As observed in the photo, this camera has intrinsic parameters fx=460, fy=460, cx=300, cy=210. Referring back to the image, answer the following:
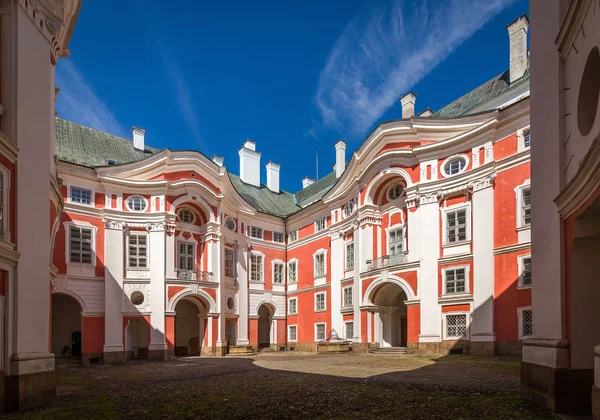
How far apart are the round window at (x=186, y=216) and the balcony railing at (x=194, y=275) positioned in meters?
3.35

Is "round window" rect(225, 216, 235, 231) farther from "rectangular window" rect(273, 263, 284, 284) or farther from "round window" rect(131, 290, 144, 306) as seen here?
"round window" rect(131, 290, 144, 306)

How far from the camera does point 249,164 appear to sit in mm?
41438

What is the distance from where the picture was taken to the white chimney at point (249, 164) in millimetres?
41188

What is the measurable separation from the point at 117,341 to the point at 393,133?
64.4 ft

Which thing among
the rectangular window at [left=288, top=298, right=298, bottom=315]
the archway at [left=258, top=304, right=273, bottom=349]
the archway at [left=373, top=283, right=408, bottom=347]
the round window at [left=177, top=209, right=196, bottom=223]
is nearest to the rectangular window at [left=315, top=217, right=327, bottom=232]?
the rectangular window at [left=288, top=298, right=298, bottom=315]

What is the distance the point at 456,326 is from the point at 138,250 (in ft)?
60.5

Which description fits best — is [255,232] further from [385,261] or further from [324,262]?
[385,261]

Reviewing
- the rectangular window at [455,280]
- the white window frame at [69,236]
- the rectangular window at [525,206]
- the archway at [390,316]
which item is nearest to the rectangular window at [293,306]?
the archway at [390,316]

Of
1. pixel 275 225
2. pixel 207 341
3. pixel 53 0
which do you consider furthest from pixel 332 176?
pixel 53 0

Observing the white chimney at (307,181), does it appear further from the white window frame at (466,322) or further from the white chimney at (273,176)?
the white window frame at (466,322)

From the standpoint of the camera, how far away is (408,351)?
957 inches

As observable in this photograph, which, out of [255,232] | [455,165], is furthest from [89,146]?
[455,165]

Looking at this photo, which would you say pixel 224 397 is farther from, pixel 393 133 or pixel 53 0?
pixel 393 133

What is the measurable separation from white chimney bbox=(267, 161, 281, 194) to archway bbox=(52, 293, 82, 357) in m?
19.4
